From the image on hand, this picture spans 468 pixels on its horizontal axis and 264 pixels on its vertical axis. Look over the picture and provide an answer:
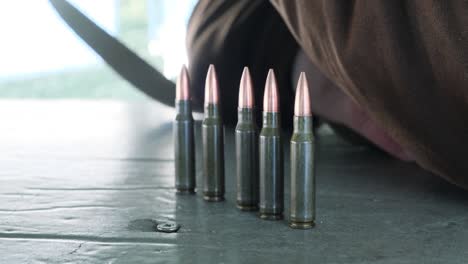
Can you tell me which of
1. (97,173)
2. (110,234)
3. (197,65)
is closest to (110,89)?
(197,65)

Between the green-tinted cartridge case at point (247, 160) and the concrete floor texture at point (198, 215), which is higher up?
the green-tinted cartridge case at point (247, 160)

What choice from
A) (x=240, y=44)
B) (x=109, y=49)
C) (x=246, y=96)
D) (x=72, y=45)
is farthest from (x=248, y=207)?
(x=72, y=45)

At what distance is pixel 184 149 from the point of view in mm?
1195

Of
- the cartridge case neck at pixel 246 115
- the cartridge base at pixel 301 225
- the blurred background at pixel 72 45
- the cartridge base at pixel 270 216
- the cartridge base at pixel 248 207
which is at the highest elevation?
the blurred background at pixel 72 45

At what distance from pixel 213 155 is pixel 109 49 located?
1000mm

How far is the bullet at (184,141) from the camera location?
3.92ft

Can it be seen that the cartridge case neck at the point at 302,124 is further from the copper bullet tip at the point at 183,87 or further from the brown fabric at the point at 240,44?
the brown fabric at the point at 240,44

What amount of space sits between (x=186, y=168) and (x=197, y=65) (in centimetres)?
84

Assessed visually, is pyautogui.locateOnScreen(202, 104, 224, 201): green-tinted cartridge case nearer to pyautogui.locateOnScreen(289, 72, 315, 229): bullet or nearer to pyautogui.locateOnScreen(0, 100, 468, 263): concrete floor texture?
pyautogui.locateOnScreen(0, 100, 468, 263): concrete floor texture

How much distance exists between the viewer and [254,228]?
A: 0.97m

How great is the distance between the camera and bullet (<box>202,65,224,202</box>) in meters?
1.13

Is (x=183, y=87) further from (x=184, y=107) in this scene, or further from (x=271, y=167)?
(x=271, y=167)

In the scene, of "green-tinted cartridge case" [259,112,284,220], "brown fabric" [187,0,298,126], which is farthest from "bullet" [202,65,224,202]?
"brown fabric" [187,0,298,126]

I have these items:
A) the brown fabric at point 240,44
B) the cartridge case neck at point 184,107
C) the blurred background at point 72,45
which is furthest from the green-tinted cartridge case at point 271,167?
the blurred background at point 72,45
